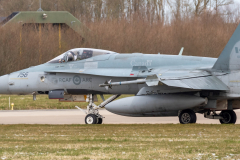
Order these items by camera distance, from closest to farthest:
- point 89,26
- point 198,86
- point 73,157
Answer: point 73,157 < point 198,86 < point 89,26

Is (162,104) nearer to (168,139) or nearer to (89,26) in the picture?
(168,139)

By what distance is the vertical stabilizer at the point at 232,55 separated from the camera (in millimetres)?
13570

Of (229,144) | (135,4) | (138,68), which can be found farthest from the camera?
(135,4)

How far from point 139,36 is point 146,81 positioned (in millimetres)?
28113

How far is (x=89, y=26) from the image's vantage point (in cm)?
4097

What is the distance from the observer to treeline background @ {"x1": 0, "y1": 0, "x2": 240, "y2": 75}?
3734 cm

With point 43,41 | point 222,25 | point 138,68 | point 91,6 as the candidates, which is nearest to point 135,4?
point 91,6

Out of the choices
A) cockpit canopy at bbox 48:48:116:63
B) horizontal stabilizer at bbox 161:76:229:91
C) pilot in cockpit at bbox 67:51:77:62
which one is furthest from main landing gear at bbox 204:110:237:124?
pilot in cockpit at bbox 67:51:77:62

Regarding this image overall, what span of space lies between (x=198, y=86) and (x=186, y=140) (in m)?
4.14

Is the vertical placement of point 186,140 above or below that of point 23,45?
below

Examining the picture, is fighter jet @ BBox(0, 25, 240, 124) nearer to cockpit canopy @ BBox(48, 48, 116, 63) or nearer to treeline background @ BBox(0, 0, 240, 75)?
cockpit canopy @ BBox(48, 48, 116, 63)

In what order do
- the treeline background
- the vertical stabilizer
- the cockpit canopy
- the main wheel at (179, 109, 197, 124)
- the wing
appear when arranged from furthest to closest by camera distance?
the treeline background
the cockpit canopy
the main wheel at (179, 109, 197, 124)
the vertical stabilizer
the wing

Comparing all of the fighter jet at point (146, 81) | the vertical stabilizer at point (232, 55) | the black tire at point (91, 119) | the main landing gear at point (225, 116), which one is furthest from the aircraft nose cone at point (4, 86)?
the vertical stabilizer at point (232, 55)

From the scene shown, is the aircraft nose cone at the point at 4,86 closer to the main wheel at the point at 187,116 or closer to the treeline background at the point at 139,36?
the main wheel at the point at 187,116
